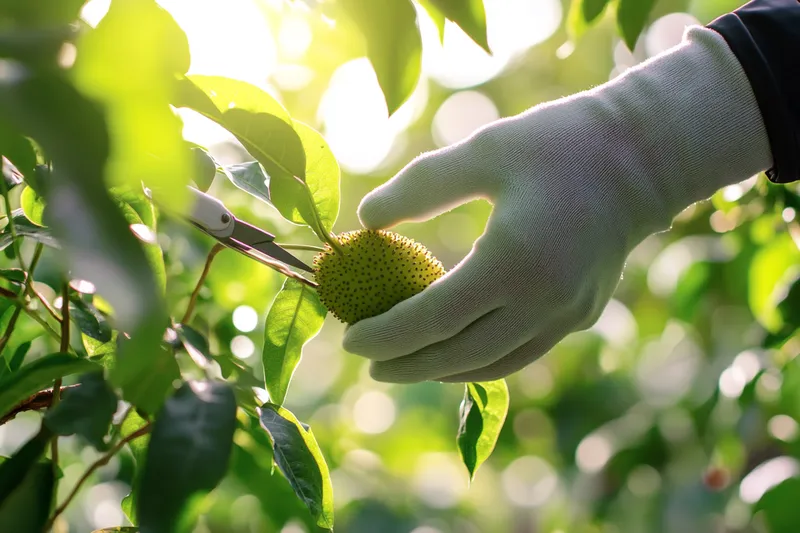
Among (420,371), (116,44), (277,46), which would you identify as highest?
(116,44)

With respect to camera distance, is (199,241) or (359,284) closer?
(359,284)

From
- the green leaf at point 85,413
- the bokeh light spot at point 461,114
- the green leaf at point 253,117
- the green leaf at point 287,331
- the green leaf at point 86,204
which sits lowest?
the bokeh light spot at point 461,114

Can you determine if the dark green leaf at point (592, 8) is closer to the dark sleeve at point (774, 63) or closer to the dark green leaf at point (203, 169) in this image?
the dark sleeve at point (774, 63)

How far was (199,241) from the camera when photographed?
39.8 inches

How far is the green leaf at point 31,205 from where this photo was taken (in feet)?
1.99

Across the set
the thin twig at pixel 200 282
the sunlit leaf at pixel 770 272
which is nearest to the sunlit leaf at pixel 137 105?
the thin twig at pixel 200 282

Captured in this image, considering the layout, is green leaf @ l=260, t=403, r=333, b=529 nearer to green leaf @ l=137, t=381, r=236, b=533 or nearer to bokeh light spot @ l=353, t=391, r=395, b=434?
green leaf @ l=137, t=381, r=236, b=533

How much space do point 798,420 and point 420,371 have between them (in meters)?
1.07

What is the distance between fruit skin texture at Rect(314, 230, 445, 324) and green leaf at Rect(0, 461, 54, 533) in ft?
0.91

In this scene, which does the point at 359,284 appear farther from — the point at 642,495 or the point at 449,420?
the point at 449,420

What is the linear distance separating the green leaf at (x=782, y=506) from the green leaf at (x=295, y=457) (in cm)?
81

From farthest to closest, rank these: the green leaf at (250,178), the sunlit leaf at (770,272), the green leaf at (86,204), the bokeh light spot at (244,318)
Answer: the sunlit leaf at (770,272), the bokeh light spot at (244,318), the green leaf at (250,178), the green leaf at (86,204)

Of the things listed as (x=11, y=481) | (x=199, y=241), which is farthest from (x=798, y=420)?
(x=11, y=481)

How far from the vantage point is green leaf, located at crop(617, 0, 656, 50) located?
706 mm
